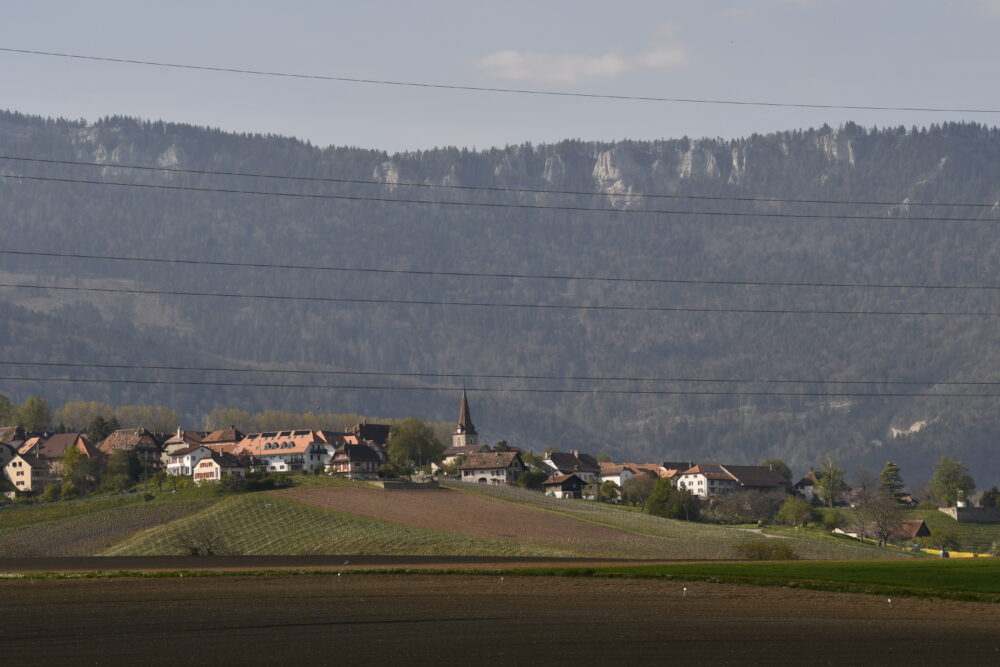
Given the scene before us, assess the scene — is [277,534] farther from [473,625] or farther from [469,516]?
[473,625]

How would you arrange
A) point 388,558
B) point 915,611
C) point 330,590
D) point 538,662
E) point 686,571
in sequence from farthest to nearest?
point 388,558, point 686,571, point 330,590, point 915,611, point 538,662

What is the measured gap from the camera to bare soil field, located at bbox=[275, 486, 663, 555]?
522ft

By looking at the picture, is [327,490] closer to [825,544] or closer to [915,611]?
[825,544]

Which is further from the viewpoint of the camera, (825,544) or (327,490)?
(327,490)

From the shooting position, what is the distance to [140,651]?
5491 centimetres

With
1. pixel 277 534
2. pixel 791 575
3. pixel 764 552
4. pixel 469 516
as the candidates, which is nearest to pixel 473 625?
pixel 791 575

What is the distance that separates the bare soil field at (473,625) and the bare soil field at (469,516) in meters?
68.1

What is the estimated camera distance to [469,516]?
580ft

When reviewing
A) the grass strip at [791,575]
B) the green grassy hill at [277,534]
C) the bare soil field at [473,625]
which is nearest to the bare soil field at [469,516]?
the green grassy hill at [277,534]

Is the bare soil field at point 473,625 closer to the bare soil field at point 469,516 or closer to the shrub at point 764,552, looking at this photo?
the shrub at point 764,552

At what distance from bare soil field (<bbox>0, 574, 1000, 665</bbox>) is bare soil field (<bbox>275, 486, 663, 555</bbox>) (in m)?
68.1

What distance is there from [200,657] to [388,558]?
244 feet

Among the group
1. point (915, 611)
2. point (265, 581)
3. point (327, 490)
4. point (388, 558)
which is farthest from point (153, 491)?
point (915, 611)

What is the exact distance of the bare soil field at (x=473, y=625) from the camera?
55250mm
